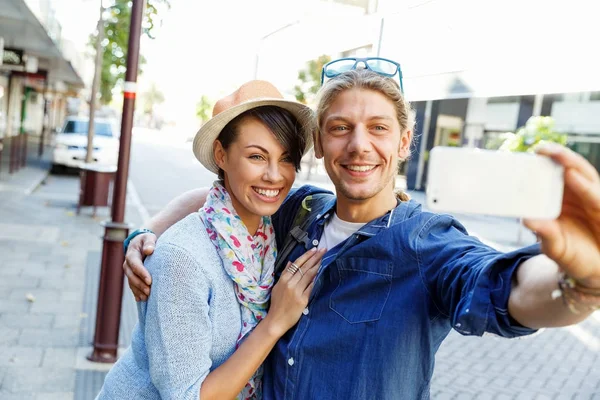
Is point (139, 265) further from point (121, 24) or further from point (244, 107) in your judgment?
point (121, 24)

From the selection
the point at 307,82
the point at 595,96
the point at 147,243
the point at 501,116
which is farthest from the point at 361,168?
the point at 307,82

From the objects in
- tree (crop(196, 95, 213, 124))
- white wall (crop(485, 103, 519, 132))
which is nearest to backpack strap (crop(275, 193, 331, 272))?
white wall (crop(485, 103, 519, 132))

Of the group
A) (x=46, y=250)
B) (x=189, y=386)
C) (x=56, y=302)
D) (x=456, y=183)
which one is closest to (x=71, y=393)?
(x=56, y=302)

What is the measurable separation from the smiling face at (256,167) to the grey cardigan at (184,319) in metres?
0.21

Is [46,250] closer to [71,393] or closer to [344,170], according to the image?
[71,393]

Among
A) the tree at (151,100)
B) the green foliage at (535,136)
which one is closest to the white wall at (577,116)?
the green foliage at (535,136)

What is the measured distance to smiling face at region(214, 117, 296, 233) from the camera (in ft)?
6.59

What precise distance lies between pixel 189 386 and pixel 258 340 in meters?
0.25

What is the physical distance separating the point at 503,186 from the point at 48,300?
6240 millimetres

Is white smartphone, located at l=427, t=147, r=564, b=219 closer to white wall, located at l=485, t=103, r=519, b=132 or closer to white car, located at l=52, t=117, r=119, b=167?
white car, located at l=52, t=117, r=119, b=167

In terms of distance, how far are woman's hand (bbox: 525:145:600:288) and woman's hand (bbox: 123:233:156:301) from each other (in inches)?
50.9

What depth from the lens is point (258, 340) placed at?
6.03 feet

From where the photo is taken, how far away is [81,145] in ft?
57.7

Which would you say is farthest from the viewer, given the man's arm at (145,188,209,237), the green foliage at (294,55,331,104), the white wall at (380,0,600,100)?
the green foliage at (294,55,331,104)
